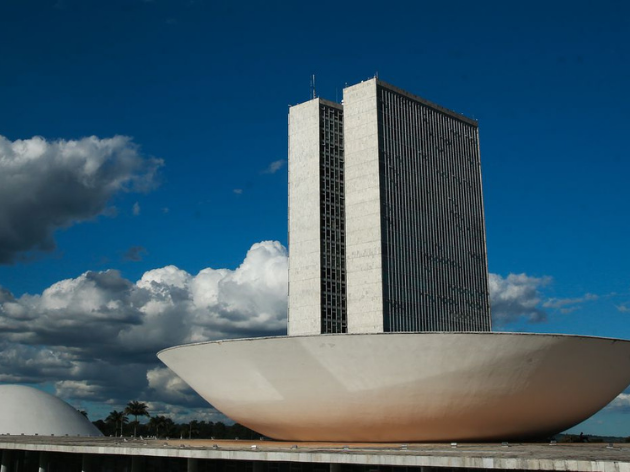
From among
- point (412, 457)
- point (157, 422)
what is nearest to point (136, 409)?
point (157, 422)

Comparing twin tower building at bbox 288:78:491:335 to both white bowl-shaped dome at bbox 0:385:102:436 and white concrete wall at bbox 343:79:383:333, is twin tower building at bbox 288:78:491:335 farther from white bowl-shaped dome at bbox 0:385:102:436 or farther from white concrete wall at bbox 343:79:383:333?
white bowl-shaped dome at bbox 0:385:102:436

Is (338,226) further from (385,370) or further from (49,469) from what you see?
(385,370)

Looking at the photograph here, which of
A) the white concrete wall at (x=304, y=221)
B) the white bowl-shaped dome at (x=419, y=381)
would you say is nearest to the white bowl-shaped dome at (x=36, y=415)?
the white concrete wall at (x=304, y=221)

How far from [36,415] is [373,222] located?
38622mm

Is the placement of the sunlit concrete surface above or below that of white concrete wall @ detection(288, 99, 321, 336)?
below

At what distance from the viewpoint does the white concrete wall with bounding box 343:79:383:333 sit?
7669cm

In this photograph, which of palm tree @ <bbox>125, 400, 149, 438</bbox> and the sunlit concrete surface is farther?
palm tree @ <bbox>125, 400, 149, 438</bbox>

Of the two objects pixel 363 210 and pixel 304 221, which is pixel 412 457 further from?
pixel 304 221

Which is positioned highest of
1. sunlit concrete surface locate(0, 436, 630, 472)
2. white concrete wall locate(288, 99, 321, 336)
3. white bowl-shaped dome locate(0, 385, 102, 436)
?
white concrete wall locate(288, 99, 321, 336)

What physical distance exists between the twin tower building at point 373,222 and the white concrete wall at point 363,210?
112 mm

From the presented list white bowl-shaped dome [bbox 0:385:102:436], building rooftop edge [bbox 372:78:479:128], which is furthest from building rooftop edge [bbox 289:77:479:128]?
white bowl-shaped dome [bbox 0:385:102:436]

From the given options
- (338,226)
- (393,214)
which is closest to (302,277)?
(338,226)

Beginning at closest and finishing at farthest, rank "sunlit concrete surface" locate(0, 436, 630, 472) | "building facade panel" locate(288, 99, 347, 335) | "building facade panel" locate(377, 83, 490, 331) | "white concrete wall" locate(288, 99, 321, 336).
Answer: "sunlit concrete surface" locate(0, 436, 630, 472)
"building facade panel" locate(288, 99, 347, 335)
"white concrete wall" locate(288, 99, 321, 336)
"building facade panel" locate(377, 83, 490, 331)

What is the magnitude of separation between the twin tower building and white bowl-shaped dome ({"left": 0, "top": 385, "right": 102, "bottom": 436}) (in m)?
24.0
